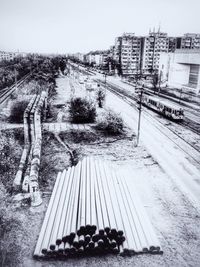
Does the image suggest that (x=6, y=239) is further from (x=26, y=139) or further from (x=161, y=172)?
(x=26, y=139)

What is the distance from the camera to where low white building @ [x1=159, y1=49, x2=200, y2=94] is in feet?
140

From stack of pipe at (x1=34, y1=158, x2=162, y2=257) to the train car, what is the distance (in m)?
14.4

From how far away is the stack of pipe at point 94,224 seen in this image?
7.01 meters

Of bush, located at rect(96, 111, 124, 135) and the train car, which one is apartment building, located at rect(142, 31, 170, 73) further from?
bush, located at rect(96, 111, 124, 135)

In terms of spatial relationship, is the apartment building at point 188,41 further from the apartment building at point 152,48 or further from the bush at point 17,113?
the bush at point 17,113

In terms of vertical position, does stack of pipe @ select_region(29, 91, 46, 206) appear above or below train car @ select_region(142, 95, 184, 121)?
below

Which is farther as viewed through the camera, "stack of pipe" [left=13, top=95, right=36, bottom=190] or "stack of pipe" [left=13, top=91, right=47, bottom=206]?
"stack of pipe" [left=13, top=95, right=36, bottom=190]

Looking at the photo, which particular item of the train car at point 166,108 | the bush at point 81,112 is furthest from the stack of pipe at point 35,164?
the train car at point 166,108

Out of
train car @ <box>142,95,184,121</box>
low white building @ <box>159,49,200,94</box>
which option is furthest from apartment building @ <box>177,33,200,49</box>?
train car @ <box>142,95,184,121</box>

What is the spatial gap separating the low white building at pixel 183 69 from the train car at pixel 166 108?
16991mm

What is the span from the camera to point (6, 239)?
25.2ft

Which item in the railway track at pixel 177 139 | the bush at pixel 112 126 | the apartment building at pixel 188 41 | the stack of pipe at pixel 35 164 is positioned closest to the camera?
the stack of pipe at pixel 35 164

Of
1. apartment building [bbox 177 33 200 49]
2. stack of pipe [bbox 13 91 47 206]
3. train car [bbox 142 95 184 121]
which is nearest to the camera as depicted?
stack of pipe [bbox 13 91 47 206]

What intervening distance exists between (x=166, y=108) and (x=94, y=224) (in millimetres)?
18736
